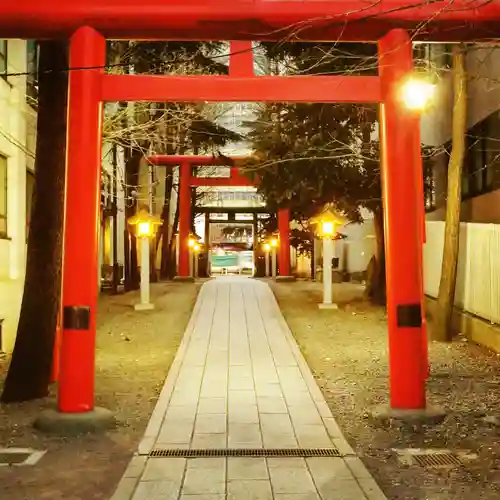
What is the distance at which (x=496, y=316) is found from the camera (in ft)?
40.5

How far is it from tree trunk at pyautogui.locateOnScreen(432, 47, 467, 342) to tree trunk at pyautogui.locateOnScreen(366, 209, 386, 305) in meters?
5.42

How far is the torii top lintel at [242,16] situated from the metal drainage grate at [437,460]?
4.58 meters

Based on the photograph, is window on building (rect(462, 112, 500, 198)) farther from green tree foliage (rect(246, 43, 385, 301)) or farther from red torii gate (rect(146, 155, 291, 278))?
red torii gate (rect(146, 155, 291, 278))

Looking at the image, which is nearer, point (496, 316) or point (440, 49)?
point (496, 316)

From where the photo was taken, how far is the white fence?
12.4m

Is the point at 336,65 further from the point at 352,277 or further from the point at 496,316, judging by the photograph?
the point at 352,277

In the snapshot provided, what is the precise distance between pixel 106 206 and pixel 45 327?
53.8 feet

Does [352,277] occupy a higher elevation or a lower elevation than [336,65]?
lower

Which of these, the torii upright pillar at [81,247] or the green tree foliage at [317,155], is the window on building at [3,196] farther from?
the green tree foliage at [317,155]

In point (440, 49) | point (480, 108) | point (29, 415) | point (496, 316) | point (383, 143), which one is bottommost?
point (29, 415)

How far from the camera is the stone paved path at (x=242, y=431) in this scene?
18.0 ft

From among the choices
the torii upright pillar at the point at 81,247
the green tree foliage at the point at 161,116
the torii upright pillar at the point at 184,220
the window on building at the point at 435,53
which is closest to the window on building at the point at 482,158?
the window on building at the point at 435,53

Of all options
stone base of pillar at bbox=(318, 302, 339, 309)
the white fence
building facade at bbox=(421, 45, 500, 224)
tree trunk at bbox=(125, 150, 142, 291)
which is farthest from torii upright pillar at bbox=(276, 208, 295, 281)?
the white fence

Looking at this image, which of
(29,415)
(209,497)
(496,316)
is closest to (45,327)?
(29,415)
